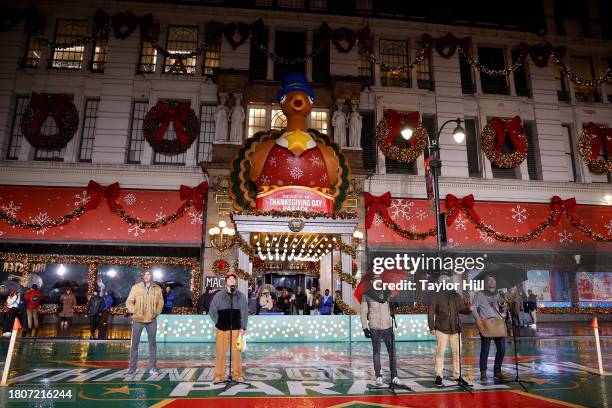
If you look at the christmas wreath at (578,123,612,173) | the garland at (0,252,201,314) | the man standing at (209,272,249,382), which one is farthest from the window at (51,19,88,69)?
the christmas wreath at (578,123,612,173)

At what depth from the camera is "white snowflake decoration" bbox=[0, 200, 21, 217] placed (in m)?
20.5

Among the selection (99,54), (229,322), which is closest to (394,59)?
(99,54)

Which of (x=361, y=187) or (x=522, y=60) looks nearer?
(x=361, y=187)

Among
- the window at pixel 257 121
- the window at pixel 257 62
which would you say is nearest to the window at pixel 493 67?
the window at pixel 257 62

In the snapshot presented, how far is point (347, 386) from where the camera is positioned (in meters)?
7.77

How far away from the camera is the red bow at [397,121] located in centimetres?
2289

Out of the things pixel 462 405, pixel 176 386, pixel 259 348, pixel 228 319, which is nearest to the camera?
pixel 462 405

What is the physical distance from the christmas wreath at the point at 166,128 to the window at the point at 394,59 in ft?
37.2

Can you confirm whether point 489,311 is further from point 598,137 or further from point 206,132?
point 598,137

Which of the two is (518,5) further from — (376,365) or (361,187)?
(376,365)

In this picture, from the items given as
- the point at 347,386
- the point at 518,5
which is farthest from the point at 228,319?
the point at 518,5

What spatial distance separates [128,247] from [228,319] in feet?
49.5

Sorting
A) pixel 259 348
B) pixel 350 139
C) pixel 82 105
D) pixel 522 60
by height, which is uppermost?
pixel 522 60

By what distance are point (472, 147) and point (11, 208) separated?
25.0m
